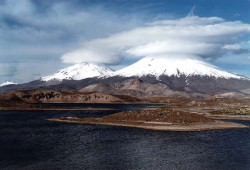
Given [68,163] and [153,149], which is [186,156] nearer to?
[153,149]

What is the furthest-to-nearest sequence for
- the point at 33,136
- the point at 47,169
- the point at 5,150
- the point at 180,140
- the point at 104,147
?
1. the point at 33,136
2. the point at 180,140
3. the point at 104,147
4. the point at 5,150
5. the point at 47,169

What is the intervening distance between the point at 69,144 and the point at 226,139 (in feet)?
110

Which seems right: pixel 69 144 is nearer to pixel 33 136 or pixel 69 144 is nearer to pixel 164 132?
pixel 33 136

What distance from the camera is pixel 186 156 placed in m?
48.4

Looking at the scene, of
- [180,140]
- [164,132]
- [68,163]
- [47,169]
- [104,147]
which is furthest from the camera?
[164,132]

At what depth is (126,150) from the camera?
52.6 metres

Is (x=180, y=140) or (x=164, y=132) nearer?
(x=180, y=140)

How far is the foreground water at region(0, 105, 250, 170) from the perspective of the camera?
42.8 metres

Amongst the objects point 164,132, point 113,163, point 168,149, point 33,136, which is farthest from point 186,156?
point 33,136

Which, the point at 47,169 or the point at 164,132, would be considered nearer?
the point at 47,169

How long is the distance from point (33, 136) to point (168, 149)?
31517mm

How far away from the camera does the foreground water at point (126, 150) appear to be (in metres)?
42.8


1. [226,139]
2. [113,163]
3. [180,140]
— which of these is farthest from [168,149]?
[226,139]

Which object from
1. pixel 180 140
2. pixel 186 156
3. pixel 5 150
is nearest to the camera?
pixel 186 156
